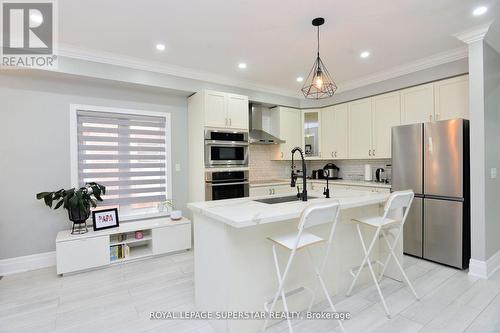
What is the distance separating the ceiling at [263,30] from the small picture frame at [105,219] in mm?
2076

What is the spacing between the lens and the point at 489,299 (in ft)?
7.81

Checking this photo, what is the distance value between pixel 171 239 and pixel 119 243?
672 millimetres

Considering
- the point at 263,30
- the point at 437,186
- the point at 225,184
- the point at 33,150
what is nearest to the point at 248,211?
the point at 263,30

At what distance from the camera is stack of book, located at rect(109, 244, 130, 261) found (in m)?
3.33

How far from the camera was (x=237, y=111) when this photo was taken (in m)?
4.17

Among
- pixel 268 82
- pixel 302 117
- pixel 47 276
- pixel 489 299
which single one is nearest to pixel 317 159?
pixel 302 117

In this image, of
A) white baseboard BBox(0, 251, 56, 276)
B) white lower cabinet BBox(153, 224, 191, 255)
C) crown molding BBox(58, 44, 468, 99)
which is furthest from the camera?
white lower cabinet BBox(153, 224, 191, 255)

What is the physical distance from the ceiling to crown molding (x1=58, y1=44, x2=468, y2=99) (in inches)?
1.6

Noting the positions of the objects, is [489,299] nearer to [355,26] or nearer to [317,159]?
[355,26]

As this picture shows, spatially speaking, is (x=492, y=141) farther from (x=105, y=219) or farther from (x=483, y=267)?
(x=105, y=219)

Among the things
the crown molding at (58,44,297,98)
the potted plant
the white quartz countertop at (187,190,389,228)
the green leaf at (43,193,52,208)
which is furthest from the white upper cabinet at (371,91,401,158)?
the green leaf at (43,193,52,208)

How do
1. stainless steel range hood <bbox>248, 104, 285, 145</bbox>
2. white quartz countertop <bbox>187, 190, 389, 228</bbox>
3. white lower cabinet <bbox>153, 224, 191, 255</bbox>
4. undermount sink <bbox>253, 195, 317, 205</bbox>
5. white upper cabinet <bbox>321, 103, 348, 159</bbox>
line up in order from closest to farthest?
white quartz countertop <bbox>187, 190, 389, 228</bbox>, undermount sink <bbox>253, 195, 317, 205</bbox>, white lower cabinet <bbox>153, 224, 191, 255</bbox>, stainless steel range hood <bbox>248, 104, 285, 145</bbox>, white upper cabinet <bbox>321, 103, 348, 159</bbox>

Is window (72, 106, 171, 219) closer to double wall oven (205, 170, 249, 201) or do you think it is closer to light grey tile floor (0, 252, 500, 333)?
double wall oven (205, 170, 249, 201)

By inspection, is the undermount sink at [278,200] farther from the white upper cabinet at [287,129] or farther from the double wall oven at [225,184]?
the white upper cabinet at [287,129]
